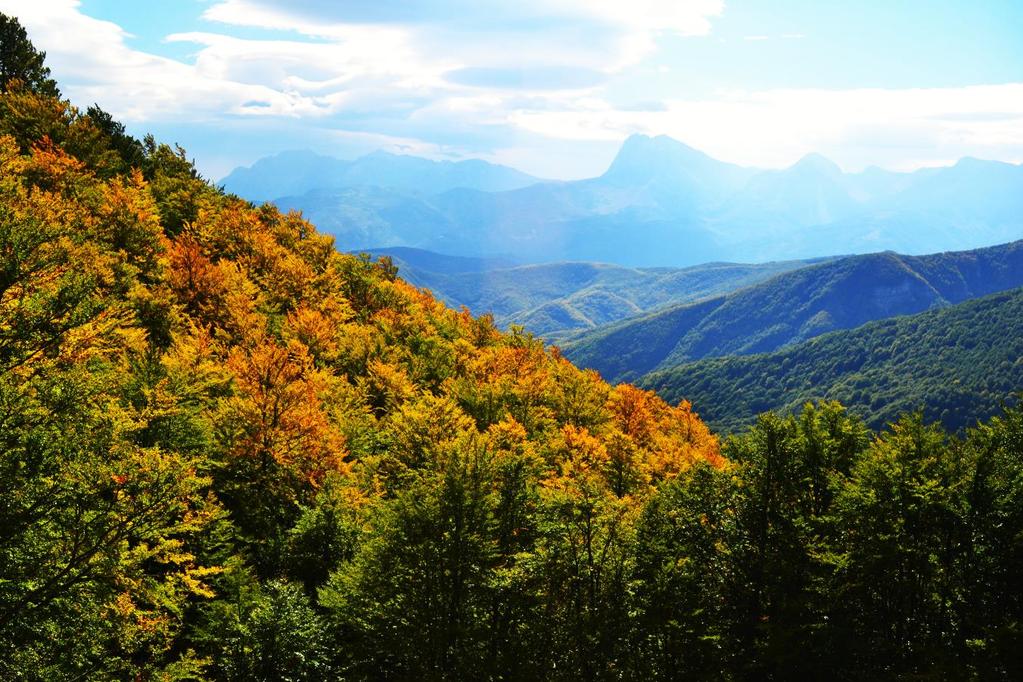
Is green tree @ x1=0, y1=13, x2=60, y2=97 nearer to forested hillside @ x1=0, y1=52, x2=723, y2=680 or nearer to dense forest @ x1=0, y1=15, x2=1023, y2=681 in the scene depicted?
forested hillside @ x1=0, y1=52, x2=723, y2=680

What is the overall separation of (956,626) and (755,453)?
412 inches

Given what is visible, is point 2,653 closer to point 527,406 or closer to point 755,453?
point 755,453

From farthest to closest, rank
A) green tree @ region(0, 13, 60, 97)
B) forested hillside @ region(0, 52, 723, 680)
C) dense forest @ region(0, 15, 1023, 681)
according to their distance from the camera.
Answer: green tree @ region(0, 13, 60, 97), dense forest @ region(0, 15, 1023, 681), forested hillside @ region(0, 52, 723, 680)

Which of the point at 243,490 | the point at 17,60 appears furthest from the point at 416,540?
the point at 17,60

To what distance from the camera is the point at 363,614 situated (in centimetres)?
2827

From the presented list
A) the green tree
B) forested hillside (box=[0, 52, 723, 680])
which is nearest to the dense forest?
forested hillside (box=[0, 52, 723, 680])

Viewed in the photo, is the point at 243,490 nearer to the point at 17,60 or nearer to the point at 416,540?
the point at 416,540

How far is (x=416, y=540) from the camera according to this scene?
93.1 feet

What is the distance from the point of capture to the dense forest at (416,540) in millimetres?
19438

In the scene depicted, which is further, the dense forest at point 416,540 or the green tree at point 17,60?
the green tree at point 17,60

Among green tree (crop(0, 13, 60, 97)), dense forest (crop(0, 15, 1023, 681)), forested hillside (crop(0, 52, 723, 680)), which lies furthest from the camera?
green tree (crop(0, 13, 60, 97))

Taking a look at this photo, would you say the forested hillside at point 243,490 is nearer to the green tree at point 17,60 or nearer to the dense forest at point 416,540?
the dense forest at point 416,540

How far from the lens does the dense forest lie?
1944cm

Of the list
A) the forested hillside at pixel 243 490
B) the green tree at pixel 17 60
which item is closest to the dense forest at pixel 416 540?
the forested hillside at pixel 243 490
